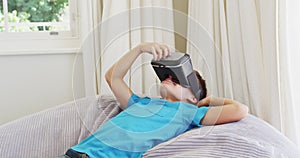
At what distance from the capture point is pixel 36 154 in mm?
1537

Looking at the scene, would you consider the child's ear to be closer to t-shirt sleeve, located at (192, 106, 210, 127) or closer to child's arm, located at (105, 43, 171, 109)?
t-shirt sleeve, located at (192, 106, 210, 127)

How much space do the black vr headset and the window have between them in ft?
3.70

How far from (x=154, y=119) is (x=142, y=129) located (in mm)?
53

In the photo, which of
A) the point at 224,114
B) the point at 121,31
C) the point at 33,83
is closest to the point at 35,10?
the point at 33,83

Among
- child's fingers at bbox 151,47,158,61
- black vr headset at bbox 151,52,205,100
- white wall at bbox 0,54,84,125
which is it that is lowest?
white wall at bbox 0,54,84,125

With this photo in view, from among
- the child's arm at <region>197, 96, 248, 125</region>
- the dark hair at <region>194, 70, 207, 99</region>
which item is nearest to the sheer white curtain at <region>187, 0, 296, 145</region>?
the dark hair at <region>194, 70, 207, 99</region>

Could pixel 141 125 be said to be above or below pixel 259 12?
below

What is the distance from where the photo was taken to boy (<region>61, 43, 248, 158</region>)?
1298 mm

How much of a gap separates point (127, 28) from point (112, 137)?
73cm

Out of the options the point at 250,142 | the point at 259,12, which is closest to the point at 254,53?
the point at 259,12

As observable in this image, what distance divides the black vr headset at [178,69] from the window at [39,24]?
1.13 meters

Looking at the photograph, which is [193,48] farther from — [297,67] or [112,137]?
[112,137]

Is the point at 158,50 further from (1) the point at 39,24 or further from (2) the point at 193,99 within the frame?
(1) the point at 39,24

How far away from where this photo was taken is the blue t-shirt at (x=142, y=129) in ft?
4.26
